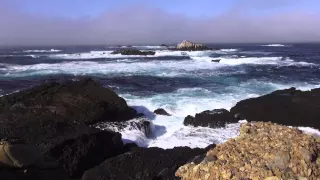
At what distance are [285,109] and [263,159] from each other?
29.7 ft

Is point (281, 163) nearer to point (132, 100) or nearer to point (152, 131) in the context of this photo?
point (152, 131)

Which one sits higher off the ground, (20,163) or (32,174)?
(20,163)

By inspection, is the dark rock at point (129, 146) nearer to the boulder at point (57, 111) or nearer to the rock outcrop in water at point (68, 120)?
the rock outcrop in water at point (68, 120)

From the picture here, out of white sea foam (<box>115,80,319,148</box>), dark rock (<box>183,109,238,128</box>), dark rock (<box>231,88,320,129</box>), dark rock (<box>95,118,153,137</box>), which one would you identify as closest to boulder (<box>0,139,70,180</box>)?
white sea foam (<box>115,80,319,148</box>)

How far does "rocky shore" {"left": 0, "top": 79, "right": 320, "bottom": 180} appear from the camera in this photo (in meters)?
7.84

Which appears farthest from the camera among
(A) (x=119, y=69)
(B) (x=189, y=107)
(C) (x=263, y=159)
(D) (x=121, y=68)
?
(D) (x=121, y=68)

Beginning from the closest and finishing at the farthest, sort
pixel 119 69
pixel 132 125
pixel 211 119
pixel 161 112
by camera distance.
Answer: pixel 132 125 → pixel 211 119 → pixel 161 112 → pixel 119 69

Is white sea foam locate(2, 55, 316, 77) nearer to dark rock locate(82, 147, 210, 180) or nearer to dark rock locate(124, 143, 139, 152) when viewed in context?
dark rock locate(124, 143, 139, 152)

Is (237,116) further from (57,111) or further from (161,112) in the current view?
(57,111)

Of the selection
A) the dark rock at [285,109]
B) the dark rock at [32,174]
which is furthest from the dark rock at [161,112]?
the dark rock at [32,174]

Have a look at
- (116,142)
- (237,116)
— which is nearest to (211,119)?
(237,116)

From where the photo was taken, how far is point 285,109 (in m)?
16.5

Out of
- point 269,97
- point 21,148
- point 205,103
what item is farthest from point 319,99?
point 21,148

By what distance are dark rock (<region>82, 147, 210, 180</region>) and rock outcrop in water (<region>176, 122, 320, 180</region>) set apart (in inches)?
31.0
